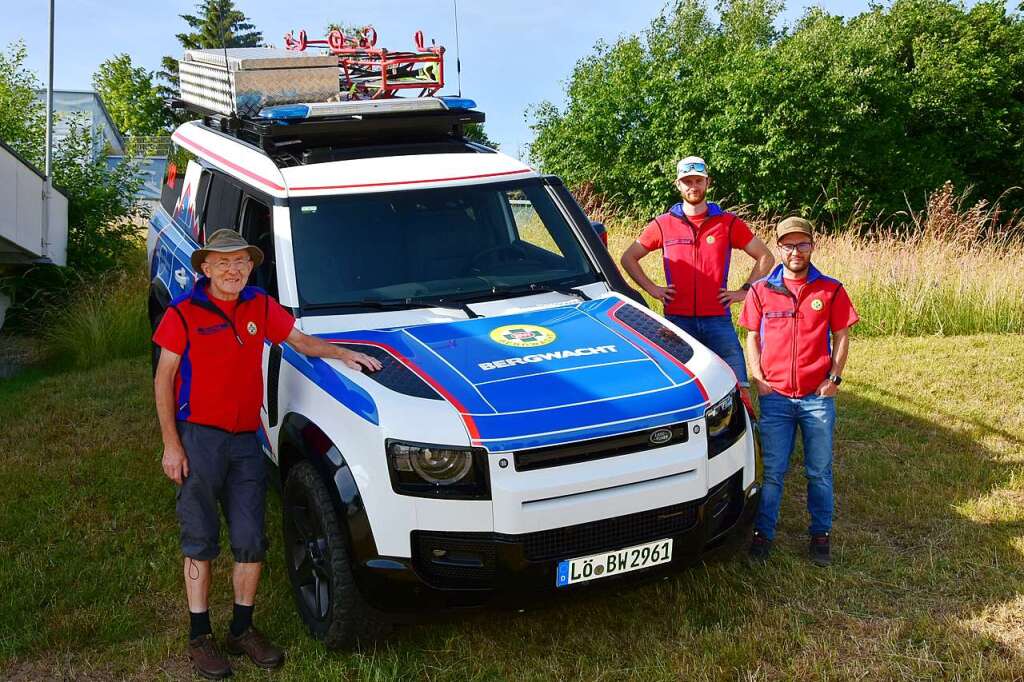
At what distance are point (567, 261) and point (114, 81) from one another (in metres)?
68.1

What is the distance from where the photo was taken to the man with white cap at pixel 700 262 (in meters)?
5.94

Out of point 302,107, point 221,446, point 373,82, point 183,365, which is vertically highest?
point 373,82

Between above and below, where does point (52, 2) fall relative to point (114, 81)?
below

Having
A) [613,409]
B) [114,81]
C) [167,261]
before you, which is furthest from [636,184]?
[114,81]

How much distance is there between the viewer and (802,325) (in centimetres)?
494

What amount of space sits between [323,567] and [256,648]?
47 cm

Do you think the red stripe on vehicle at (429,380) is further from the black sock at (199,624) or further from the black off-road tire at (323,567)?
the black sock at (199,624)

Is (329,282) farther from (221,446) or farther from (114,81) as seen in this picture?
(114,81)

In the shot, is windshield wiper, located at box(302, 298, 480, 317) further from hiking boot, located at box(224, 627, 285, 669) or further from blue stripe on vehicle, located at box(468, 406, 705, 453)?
hiking boot, located at box(224, 627, 285, 669)

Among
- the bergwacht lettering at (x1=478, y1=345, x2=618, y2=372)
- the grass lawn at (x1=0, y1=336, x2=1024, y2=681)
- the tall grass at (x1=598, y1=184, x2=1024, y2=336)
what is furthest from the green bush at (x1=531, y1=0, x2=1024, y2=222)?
the bergwacht lettering at (x1=478, y1=345, x2=618, y2=372)

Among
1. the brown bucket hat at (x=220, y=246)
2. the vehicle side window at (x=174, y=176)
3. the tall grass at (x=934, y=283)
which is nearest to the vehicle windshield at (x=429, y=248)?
the brown bucket hat at (x=220, y=246)

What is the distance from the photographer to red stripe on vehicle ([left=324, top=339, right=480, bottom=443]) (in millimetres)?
3836

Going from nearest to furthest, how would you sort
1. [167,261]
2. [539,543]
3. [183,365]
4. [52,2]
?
[539,543], [183,365], [167,261], [52,2]

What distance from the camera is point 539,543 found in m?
3.83
